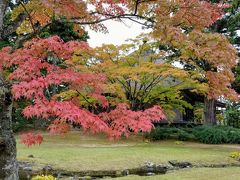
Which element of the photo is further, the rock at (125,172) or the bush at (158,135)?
the bush at (158,135)

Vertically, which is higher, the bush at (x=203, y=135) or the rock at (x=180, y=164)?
the bush at (x=203, y=135)

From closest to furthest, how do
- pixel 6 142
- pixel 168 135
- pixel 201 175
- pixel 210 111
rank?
pixel 6 142 → pixel 201 175 → pixel 168 135 → pixel 210 111

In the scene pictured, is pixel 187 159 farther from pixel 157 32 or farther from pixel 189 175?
pixel 157 32

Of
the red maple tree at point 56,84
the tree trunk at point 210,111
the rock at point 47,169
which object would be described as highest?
the tree trunk at point 210,111

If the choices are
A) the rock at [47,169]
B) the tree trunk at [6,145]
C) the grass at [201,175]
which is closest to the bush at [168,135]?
the grass at [201,175]

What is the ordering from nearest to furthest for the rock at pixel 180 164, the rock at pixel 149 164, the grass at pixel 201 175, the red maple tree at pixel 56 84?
1. the red maple tree at pixel 56 84
2. the grass at pixel 201 175
3. the rock at pixel 149 164
4. the rock at pixel 180 164

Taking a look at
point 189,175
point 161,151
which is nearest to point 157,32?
point 189,175

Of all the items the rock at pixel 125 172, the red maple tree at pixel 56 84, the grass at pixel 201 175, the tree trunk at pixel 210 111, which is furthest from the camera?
the tree trunk at pixel 210 111

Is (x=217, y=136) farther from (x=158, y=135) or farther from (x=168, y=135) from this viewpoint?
(x=158, y=135)

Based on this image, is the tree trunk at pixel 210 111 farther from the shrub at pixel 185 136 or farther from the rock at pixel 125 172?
the rock at pixel 125 172

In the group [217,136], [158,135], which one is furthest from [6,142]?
[217,136]

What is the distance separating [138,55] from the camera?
18.2 meters

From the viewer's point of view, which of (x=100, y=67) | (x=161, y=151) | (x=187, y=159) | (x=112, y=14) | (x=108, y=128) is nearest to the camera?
(x=108, y=128)

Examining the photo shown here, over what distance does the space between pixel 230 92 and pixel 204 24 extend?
8.40m
